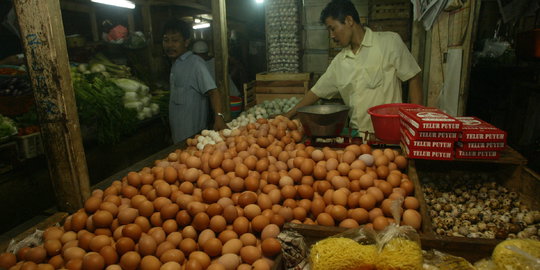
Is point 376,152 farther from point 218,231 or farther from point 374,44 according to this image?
point 374,44

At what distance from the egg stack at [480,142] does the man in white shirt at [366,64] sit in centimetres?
189

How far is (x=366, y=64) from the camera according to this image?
4180 mm

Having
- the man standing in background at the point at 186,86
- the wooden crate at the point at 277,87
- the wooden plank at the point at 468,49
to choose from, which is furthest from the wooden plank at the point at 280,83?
the wooden plank at the point at 468,49

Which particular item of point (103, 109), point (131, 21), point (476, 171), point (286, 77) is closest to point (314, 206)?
point (476, 171)

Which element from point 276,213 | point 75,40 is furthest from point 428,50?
point 75,40

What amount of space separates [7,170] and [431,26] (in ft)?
19.2

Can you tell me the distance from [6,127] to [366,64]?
177 inches

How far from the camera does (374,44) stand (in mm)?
4129

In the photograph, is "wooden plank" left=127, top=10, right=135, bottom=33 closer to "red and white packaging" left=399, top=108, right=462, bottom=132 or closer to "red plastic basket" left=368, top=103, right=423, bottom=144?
"red plastic basket" left=368, top=103, right=423, bottom=144

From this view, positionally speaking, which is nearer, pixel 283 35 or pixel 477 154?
pixel 477 154

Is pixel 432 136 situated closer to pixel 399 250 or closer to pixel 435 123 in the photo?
pixel 435 123

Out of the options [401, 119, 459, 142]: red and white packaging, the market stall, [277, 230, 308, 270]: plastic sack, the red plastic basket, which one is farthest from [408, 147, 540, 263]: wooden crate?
[277, 230, 308, 270]: plastic sack

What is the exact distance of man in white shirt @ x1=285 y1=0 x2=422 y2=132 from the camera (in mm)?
4020

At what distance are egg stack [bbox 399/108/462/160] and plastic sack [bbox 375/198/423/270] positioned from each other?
0.92 m
